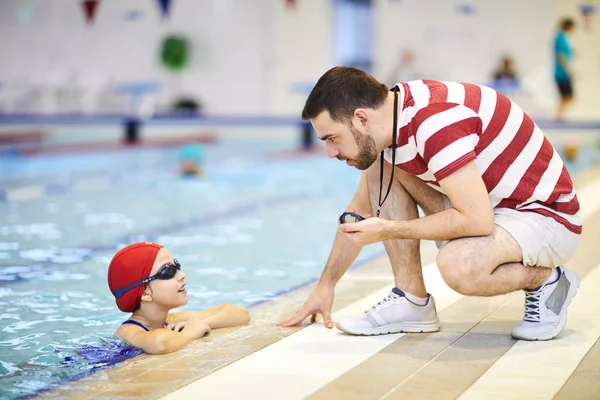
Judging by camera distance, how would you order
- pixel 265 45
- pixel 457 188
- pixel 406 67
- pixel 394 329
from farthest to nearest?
pixel 265 45 < pixel 406 67 < pixel 394 329 < pixel 457 188

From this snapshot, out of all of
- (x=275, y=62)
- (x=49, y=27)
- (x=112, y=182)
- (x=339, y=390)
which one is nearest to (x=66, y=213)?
(x=112, y=182)

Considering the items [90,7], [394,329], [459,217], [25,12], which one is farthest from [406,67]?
[459,217]

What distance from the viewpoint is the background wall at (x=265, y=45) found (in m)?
13.6

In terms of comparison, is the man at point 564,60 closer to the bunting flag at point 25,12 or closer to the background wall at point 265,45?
the background wall at point 265,45

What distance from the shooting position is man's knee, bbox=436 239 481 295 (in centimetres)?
247

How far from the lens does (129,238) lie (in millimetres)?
5066

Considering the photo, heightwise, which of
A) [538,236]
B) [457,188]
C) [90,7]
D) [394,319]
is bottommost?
[394,319]

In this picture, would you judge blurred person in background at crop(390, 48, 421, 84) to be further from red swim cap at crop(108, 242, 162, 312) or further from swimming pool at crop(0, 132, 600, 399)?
red swim cap at crop(108, 242, 162, 312)

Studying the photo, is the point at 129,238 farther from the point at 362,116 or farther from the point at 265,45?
the point at 265,45

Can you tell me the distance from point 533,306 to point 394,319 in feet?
1.38

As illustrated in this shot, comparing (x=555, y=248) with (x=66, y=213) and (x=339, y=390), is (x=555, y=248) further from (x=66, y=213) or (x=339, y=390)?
(x=66, y=213)

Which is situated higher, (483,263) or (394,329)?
(483,263)

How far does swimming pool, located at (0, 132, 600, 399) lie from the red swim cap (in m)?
0.16

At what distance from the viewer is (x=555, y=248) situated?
101 inches
